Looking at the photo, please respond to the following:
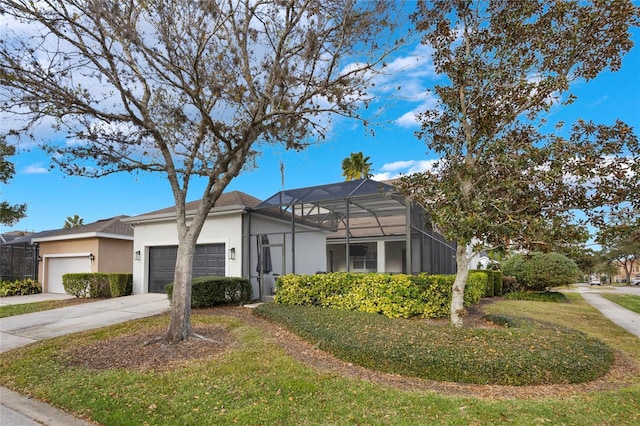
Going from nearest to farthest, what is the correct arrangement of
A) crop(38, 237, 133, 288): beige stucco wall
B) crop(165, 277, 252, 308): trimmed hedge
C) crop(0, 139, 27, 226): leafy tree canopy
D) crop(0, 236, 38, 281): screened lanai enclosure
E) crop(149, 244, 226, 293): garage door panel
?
crop(165, 277, 252, 308): trimmed hedge → crop(149, 244, 226, 293): garage door panel → crop(0, 139, 27, 226): leafy tree canopy → crop(38, 237, 133, 288): beige stucco wall → crop(0, 236, 38, 281): screened lanai enclosure

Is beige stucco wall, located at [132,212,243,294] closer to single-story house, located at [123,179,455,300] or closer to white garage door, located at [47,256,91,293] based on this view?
single-story house, located at [123,179,455,300]

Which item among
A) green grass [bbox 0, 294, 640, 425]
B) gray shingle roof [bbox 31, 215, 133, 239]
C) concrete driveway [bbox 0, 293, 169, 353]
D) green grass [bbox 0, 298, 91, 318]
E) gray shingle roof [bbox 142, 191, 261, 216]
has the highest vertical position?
gray shingle roof [bbox 142, 191, 261, 216]

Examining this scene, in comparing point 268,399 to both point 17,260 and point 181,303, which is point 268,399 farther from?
point 17,260

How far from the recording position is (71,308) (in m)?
12.6

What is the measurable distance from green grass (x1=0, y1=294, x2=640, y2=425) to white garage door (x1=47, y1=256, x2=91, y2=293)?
12478 millimetres

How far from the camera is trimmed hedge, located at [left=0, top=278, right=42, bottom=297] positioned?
17930 millimetres

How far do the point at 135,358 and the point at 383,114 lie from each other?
251 inches

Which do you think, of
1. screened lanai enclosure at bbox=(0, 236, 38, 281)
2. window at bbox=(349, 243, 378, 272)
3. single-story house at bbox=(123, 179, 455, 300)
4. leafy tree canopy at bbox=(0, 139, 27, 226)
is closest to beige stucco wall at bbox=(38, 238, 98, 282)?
screened lanai enclosure at bbox=(0, 236, 38, 281)

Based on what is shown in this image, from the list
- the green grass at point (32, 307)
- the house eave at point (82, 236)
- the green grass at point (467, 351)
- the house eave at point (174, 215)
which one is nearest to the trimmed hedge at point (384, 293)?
the green grass at point (467, 351)

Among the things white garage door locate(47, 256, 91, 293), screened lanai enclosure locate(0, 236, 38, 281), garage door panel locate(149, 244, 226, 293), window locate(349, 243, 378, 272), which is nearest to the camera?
garage door panel locate(149, 244, 226, 293)

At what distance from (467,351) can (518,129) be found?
4810 mm

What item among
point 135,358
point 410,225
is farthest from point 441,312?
point 135,358

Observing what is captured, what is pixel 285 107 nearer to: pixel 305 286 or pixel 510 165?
pixel 510 165

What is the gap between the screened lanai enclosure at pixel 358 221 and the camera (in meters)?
11.0
